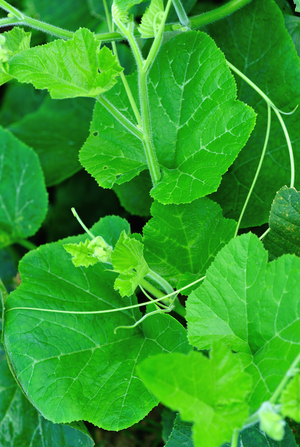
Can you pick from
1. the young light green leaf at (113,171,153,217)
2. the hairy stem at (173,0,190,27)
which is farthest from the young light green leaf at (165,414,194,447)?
the hairy stem at (173,0,190,27)

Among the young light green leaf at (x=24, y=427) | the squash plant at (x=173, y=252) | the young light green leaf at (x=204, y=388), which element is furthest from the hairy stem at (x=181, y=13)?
the young light green leaf at (x=24, y=427)

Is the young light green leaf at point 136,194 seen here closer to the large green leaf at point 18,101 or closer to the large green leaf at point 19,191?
the large green leaf at point 19,191

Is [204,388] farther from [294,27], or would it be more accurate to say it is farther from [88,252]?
[294,27]

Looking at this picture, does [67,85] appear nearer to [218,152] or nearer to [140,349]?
[218,152]

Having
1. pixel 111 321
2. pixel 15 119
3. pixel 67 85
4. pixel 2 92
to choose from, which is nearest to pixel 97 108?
pixel 67 85

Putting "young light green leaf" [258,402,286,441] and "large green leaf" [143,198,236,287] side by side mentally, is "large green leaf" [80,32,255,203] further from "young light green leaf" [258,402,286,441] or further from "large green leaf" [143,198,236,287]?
"young light green leaf" [258,402,286,441]

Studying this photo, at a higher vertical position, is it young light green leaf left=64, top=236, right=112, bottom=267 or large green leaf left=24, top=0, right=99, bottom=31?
large green leaf left=24, top=0, right=99, bottom=31
